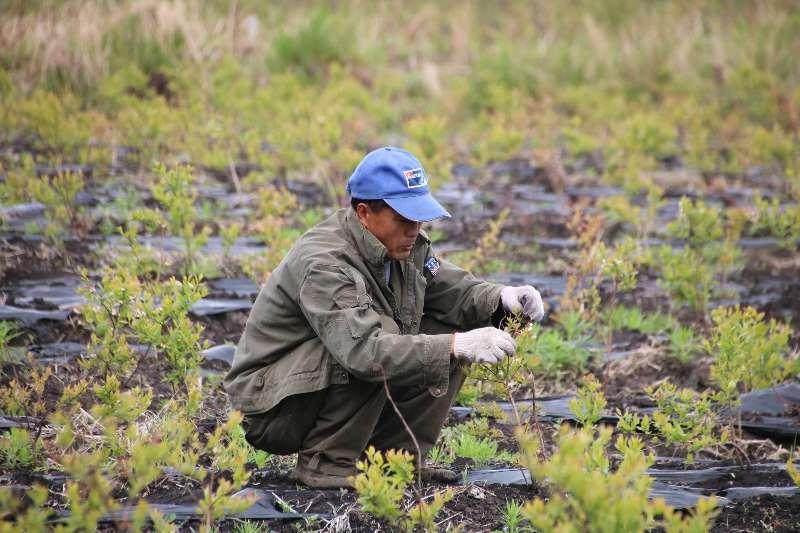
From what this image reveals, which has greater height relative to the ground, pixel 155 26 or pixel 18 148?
pixel 155 26

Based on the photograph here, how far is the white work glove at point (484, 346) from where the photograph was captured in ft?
10.5

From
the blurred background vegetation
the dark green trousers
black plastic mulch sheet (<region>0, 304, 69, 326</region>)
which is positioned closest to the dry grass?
the blurred background vegetation

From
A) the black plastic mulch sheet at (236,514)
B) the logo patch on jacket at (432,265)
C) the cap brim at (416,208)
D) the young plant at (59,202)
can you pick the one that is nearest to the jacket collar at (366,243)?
the cap brim at (416,208)

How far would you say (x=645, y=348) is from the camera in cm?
557

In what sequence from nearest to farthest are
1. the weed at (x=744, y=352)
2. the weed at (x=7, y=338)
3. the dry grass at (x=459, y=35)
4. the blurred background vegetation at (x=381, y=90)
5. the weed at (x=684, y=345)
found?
the weed at (x=744, y=352)
the weed at (x=7, y=338)
the weed at (x=684, y=345)
the blurred background vegetation at (x=381, y=90)
the dry grass at (x=459, y=35)

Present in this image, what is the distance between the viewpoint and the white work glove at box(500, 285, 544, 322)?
3703mm

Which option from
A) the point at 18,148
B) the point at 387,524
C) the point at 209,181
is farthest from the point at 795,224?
the point at 18,148

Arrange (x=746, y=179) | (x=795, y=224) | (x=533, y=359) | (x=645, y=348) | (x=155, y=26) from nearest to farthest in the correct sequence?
(x=533, y=359)
(x=645, y=348)
(x=795, y=224)
(x=746, y=179)
(x=155, y=26)

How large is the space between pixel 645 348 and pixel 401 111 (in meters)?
6.85

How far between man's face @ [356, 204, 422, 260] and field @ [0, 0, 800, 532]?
486 millimetres

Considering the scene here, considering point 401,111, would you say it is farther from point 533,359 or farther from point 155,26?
point 533,359

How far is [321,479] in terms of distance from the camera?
3.62m

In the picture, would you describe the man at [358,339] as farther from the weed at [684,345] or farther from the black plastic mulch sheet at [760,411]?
the weed at [684,345]

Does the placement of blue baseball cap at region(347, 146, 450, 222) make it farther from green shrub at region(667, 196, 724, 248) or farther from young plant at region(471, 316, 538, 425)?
green shrub at region(667, 196, 724, 248)
